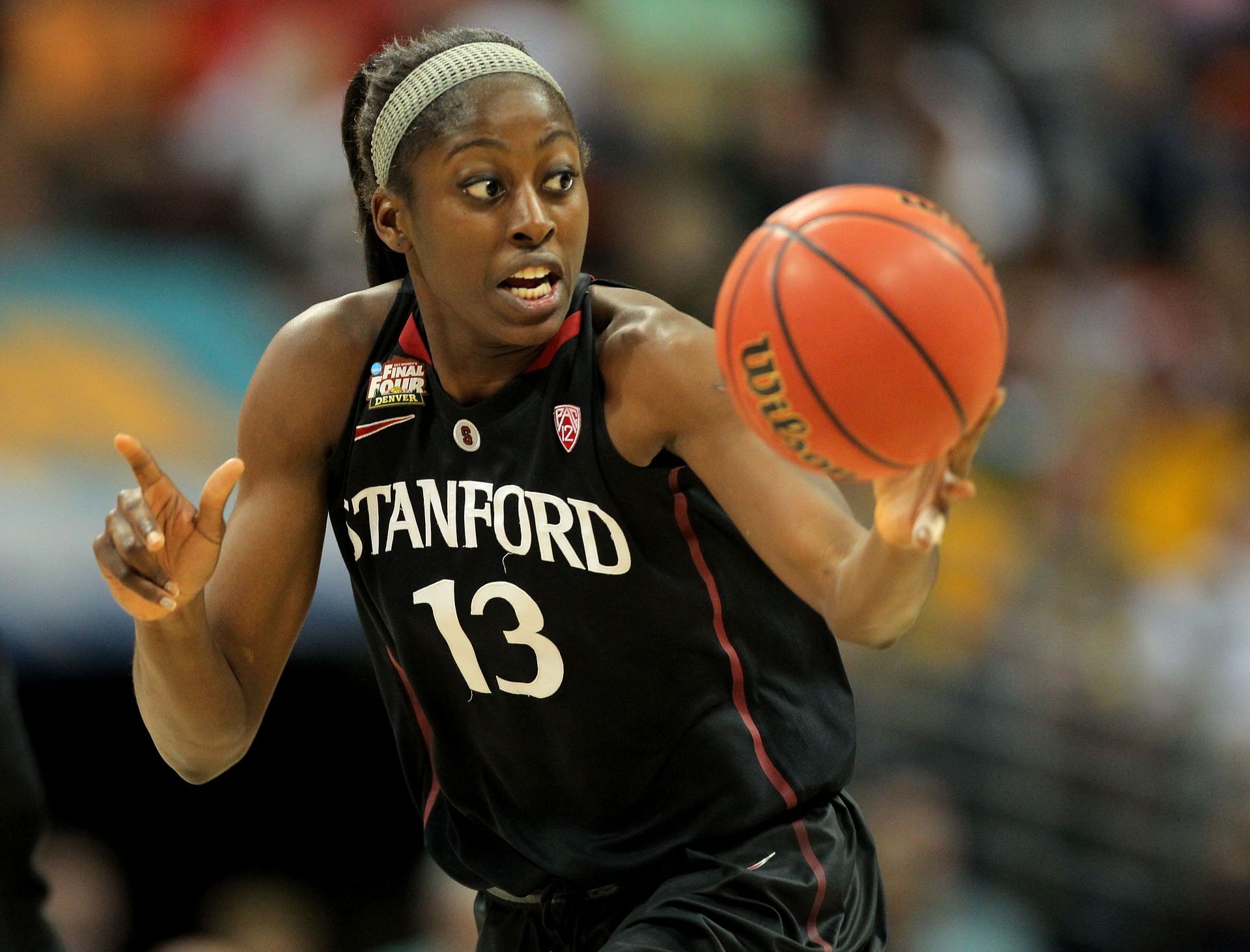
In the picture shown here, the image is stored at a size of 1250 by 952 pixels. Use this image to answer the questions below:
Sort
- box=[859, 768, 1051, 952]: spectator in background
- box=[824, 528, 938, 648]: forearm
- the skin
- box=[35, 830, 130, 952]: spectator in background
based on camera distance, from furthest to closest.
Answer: box=[859, 768, 1051, 952]: spectator in background < box=[35, 830, 130, 952]: spectator in background < the skin < box=[824, 528, 938, 648]: forearm

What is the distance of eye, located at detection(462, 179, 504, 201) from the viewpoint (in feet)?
9.89

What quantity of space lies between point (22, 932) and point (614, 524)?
1540 millimetres

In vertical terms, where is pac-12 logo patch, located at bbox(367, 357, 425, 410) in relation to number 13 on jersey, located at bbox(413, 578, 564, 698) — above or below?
above

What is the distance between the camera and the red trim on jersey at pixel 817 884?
3053 mm

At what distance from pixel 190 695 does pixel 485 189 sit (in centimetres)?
113

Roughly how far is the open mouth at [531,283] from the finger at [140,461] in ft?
2.32

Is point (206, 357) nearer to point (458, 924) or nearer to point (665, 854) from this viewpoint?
point (458, 924)

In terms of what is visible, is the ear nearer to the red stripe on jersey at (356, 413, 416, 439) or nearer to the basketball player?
the basketball player

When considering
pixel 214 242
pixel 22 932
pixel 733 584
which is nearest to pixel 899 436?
pixel 733 584

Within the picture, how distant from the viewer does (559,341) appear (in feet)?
10.3

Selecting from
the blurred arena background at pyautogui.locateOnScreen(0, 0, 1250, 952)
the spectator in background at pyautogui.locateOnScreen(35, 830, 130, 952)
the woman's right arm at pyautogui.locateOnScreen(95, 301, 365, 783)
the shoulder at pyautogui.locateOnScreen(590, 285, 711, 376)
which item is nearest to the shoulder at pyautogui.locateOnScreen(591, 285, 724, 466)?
the shoulder at pyautogui.locateOnScreen(590, 285, 711, 376)

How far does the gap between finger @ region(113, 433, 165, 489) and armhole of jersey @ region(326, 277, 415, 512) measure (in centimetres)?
44

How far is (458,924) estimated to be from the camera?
5.59m

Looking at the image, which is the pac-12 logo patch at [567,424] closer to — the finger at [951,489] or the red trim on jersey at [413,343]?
the red trim on jersey at [413,343]
